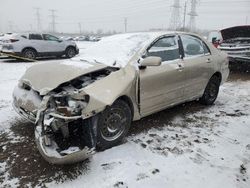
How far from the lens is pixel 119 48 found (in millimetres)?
4641

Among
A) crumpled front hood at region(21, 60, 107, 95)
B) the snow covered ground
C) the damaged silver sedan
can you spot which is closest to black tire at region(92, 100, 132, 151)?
the damaged silver sedan

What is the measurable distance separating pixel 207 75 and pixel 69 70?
10.3 feet

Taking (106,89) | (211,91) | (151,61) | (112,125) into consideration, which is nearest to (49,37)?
(211,91)

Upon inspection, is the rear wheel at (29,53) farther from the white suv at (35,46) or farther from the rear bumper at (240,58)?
the rear bumper at (240,58)

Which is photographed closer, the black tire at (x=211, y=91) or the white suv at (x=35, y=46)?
the black tire at (x=211, y=91)

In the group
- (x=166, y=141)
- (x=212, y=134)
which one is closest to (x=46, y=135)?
(x=166, y=141)

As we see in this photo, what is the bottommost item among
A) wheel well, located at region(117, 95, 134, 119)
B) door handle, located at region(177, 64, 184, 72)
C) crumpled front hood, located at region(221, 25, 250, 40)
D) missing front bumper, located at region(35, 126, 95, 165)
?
missing front bumper, located at region(35, 126, 95, 165)

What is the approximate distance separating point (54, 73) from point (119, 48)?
128 cm

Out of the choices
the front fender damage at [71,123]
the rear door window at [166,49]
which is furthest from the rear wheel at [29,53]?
the front fender damage at [71,123]

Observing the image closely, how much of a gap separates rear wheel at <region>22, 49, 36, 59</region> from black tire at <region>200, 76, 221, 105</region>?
10.1 meters

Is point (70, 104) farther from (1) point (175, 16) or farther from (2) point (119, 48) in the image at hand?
(1) point (175, 16)

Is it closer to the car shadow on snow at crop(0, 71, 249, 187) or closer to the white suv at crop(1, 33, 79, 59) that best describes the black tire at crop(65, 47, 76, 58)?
the white suv at crop(1, 33, 79, 59)

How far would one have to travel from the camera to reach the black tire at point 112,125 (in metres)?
3.70

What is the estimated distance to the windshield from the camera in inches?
169
